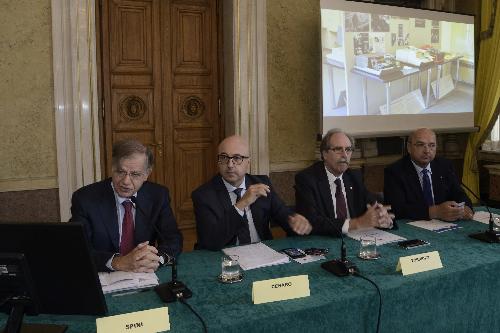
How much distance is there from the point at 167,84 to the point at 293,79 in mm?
1170

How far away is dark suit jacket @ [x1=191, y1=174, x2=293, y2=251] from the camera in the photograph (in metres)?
2.17

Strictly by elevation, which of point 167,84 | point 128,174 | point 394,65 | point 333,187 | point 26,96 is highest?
point 394,65

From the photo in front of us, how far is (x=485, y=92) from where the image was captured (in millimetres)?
5188

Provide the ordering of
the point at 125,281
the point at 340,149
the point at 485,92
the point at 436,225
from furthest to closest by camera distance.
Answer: the point at 485,92 → the point at 340,149 → the point at 436,225 → the point at 125,281

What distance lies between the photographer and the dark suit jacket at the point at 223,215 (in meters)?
2.17

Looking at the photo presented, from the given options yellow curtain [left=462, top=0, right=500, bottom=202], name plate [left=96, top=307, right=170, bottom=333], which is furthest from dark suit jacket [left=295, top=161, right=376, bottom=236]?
yellow curtain [left=462, top=0, right=500, bottom=202]

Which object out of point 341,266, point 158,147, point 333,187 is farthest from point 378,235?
point 158,147

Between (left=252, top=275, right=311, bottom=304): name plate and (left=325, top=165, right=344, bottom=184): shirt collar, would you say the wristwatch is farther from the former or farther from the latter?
(left=325, top=165, right=344, bottom=184): shirt collar

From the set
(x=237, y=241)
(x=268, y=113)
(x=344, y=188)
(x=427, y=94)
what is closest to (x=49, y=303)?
(x=237, y=241)

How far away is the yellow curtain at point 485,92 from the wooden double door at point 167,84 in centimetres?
277

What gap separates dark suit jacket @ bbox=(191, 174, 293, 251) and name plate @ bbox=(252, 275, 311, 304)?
2.03 ft

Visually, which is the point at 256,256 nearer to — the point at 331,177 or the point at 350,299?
the point at 350,299

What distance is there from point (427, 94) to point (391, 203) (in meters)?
2.31

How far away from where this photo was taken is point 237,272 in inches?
67.0
